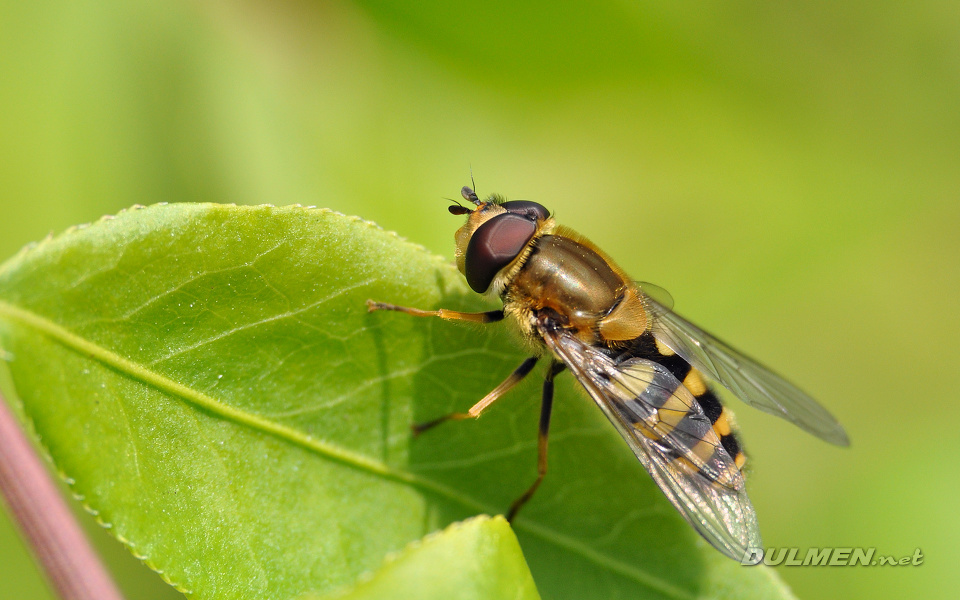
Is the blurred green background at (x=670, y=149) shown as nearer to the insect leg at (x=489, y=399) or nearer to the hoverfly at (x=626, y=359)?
the hoverfly at (x=626, y=359)

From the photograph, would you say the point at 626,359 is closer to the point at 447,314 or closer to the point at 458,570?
the point at 447,314

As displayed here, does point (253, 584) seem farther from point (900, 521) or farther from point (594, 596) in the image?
point (900, 521)

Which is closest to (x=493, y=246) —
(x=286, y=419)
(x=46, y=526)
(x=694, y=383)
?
(x=694, y=383)

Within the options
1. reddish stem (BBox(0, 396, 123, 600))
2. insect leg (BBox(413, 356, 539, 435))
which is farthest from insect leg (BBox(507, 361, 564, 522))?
reddish stem (BBox(0, 396, 123, 600))

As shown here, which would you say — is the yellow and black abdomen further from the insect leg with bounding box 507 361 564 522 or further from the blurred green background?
the blurred green background

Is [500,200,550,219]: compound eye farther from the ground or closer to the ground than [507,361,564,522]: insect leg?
farther from the ground

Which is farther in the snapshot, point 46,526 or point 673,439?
point 673,439

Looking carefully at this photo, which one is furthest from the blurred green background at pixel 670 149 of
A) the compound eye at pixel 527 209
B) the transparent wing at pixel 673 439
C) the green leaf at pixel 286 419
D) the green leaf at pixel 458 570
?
the green leaf at pixel 458 570
